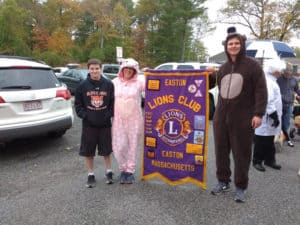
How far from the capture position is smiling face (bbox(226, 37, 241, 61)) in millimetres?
3605

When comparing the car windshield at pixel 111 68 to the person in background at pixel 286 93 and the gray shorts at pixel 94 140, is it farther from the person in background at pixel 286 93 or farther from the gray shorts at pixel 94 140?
the gray shorts at pixel 94 140

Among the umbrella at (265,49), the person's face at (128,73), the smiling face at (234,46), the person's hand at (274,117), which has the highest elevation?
the umbrella at (265,49)

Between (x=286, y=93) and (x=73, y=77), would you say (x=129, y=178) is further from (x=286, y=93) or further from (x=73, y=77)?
(x=73, y=77)

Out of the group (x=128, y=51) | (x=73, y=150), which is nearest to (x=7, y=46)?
(x=128, y=51)

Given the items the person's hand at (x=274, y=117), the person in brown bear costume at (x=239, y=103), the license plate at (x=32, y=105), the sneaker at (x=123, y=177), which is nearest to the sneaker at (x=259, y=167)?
the person's hand at (x=274, y=117)

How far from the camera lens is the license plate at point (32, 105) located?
17.0ft

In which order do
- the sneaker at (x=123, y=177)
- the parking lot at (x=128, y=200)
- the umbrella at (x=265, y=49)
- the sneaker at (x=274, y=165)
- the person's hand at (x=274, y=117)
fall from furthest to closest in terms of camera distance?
the umbrella at (x=265, y=49), the sneaker at (x=274, y=165), the person's hand at (x=274, y=117), the sneaker at (x=123, y=177), the parking lot at (x=128, y=200)

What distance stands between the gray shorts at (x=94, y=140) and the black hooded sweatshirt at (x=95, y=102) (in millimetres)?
78

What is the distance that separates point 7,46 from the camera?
35750mm

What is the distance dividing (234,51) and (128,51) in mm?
42320

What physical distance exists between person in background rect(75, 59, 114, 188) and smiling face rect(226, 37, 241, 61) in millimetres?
1530

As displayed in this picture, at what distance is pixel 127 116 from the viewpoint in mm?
4133

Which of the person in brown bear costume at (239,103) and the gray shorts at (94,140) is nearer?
the person in brown bear costume at (239,103)

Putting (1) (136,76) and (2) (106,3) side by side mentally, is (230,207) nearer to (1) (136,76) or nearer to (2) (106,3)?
(1) (136,76)
